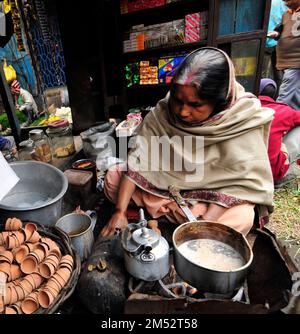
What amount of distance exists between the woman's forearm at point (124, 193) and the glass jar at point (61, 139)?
4.88ft

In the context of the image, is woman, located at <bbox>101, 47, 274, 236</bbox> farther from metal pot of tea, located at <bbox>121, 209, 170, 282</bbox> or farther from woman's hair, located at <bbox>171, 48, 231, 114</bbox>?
metal pot of tea, located at <bbox>121, 209, 170, 282</bbox>

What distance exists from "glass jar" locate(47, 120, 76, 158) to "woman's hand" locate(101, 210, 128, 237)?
1632 mm

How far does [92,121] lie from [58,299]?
3.01m

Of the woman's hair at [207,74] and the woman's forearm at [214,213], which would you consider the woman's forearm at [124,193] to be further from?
the woman's hair at [207,74]

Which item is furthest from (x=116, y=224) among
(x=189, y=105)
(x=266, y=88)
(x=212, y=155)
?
(x=266, y=88)

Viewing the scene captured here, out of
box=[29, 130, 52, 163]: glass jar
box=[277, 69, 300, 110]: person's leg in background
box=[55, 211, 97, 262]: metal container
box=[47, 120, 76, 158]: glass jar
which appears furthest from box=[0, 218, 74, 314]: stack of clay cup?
box=[277, 69, 300, 110]: person's leg in background

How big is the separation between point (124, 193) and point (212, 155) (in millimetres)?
755

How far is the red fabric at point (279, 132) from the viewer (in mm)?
2609

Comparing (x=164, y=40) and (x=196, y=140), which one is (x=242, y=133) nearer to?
(x=196, y=140)

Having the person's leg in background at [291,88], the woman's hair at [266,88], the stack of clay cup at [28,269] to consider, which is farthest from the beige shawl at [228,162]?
the person's leg in background at [291,88]

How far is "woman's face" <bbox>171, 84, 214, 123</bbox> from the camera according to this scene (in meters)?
1.76

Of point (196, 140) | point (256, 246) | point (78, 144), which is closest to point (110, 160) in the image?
point (78, 144)

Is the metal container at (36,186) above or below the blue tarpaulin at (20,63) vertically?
below
